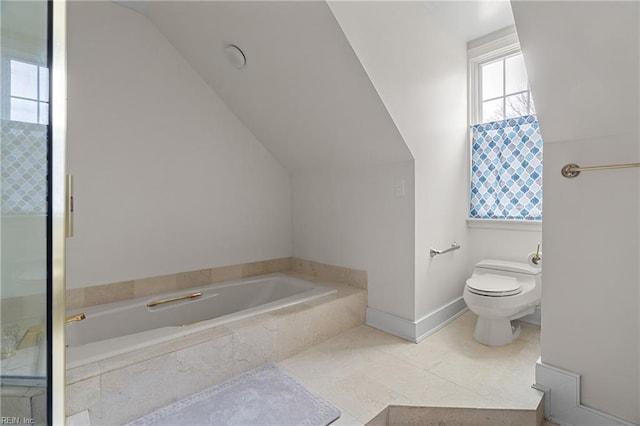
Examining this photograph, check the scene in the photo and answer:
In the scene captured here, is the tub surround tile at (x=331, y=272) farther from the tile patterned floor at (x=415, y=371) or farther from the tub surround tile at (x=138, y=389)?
the tub surround tile at (x=138, y=389)

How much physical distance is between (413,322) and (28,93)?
83.9 inches

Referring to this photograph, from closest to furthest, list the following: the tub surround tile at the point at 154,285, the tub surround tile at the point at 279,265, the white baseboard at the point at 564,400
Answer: the white baseboard at the point at 564,400
the tub surround tile at the point at 154,285
the tub surround tile at the point at 279,265

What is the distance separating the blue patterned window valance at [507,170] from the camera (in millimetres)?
2281

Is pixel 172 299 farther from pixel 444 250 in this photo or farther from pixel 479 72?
pixel 479 72

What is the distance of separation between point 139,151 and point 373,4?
1.75m

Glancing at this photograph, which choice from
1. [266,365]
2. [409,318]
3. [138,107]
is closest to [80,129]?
[138,107]

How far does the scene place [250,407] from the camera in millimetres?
1380

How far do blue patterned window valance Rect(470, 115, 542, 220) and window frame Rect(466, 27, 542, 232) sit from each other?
0.04m

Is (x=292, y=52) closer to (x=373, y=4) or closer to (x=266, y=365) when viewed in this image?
(x=373, y=4)

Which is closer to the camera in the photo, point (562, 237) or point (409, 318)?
point (562, 237)

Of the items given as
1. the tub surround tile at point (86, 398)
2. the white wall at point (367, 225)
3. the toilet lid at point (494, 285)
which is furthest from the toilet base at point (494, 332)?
the tub surround tile at point (86, 398)

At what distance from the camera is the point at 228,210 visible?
2611 millimetres

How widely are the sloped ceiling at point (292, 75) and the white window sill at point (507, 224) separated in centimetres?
99

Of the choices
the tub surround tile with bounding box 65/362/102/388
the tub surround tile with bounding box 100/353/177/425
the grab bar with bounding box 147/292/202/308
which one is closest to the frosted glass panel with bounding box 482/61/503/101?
the grab bar with bounding box 147/292/202/308
